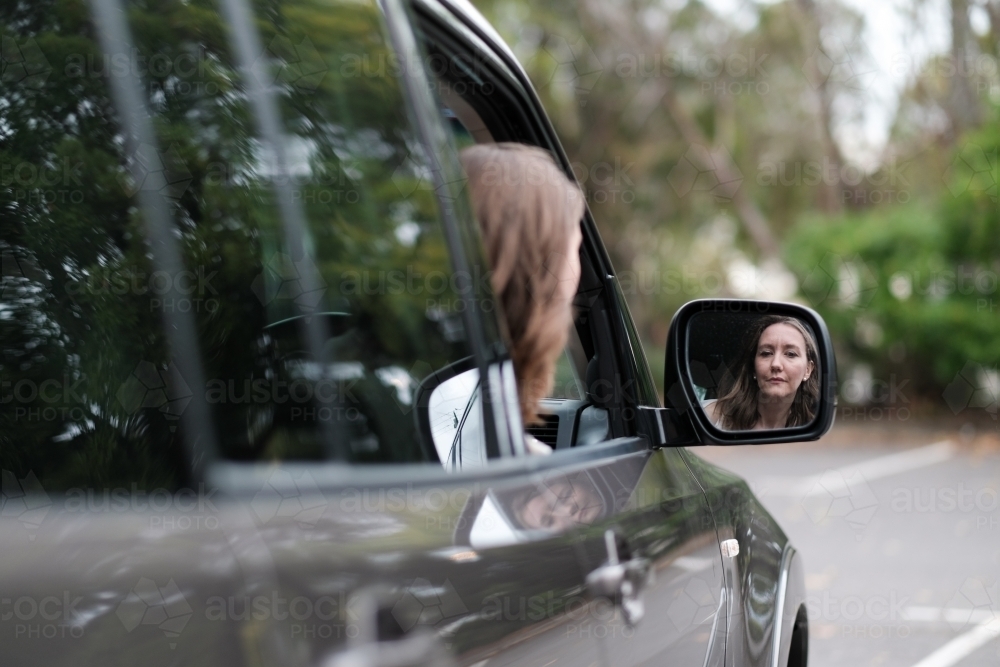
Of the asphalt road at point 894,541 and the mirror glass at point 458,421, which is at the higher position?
the mirror glass at point 458,421

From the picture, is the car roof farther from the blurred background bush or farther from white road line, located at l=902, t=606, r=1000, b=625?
the blurred background bush

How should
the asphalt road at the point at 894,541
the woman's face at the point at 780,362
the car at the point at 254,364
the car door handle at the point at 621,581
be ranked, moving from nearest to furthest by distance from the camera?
A: the car at the point at 254,364, the car door handle at the point at 621,581, the woman's face at the point at 780,362, the asphalt road at the point at 894,541

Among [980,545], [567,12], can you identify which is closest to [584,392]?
[980,545]

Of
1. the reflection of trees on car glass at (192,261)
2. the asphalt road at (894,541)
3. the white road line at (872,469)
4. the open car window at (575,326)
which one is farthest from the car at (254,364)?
the white road line at (872,469)

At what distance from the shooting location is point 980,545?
24.5 feet

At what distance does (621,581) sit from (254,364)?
2.78 ft

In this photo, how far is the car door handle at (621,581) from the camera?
157 cm

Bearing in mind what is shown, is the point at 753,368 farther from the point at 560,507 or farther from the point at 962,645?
the point at 962,645

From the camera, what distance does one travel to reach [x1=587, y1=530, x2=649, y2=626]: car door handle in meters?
1.57

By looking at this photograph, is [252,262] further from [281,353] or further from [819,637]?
[819,637]

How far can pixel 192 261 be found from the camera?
41.5 inches

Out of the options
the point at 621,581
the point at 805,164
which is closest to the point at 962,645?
the point at 621,581

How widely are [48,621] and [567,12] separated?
22765 millimetres

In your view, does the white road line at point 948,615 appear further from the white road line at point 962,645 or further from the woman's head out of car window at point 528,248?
the woman's head out of car window at point 528,248
